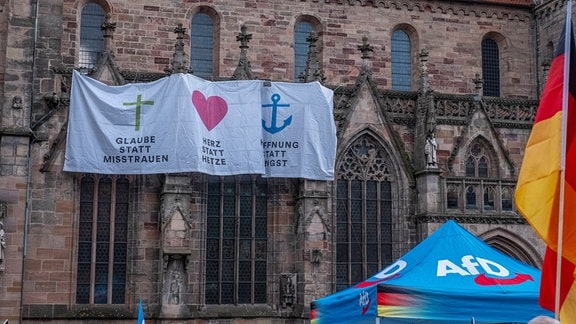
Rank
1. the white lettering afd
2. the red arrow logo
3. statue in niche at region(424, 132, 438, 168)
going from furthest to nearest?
statue in niche at region(424, 132, 438, 168) < the white lettering afd < the red arrow logo

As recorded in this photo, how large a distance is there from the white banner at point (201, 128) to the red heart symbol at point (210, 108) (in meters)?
0.02

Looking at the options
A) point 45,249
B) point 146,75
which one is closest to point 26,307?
point 45,249

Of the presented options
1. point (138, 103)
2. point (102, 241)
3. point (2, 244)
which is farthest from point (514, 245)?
point (2, 244)

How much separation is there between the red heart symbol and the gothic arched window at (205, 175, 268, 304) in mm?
1357

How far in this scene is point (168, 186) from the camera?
21.1 m

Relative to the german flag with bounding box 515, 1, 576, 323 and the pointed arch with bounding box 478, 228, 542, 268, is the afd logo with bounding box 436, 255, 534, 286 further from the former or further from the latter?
the pointed arch with bounding box 478, 228, 542, 268

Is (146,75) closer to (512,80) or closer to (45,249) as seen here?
(45,249)

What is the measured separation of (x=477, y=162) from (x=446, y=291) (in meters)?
13.4

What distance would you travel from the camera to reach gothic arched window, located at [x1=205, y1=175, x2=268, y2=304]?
2191cm

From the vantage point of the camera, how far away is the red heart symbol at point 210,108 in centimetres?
2184

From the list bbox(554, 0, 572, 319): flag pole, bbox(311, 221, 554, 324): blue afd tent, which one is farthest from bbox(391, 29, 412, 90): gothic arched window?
bbox(554, 0, 572, 319): flag pole

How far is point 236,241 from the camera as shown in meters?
22.1

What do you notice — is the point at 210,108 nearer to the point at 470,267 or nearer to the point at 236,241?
the point at 236,241

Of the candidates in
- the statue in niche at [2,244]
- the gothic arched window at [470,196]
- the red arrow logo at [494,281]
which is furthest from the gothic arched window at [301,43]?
the red arrow logo at [494,281]
